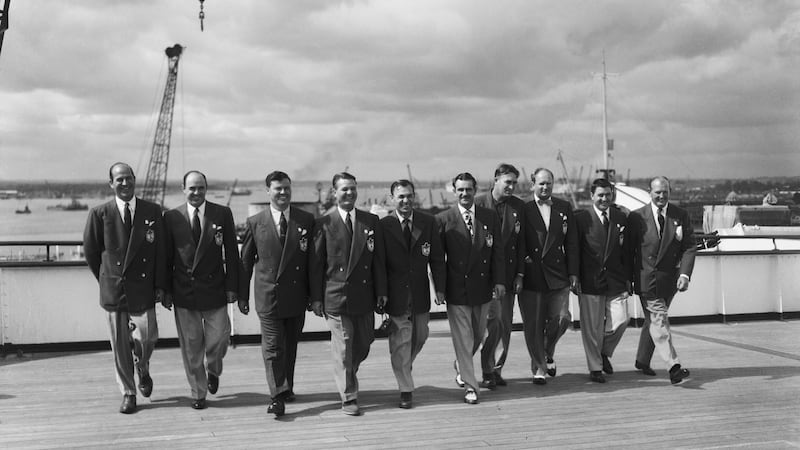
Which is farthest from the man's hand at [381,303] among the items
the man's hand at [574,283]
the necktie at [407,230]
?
the man's hand at [574,283]

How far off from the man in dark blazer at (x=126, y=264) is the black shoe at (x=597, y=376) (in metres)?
3.94

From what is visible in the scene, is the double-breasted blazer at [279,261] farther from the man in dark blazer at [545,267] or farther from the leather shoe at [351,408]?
the man in dark blazer at [545,267]

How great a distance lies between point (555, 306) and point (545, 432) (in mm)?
1958

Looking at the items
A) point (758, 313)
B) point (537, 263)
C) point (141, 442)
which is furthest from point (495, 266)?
point (758, 313)

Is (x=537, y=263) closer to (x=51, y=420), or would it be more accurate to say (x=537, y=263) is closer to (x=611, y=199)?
(x=611, y=199)

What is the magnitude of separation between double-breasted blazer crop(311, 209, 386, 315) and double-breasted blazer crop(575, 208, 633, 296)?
2212mm

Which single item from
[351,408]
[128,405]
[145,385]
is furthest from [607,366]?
[128,405]

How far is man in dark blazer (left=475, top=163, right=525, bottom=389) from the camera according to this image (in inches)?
267

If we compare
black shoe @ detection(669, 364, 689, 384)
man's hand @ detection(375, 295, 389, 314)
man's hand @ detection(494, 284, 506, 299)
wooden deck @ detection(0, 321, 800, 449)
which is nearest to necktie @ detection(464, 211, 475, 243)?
man's hand @ detection(494, 284, 506, 299)

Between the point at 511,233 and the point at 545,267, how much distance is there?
1.53ft

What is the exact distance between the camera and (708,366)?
759 cm

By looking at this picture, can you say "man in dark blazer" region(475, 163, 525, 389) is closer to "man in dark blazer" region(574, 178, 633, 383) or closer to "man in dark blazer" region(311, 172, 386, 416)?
"man in dark blazer" region(574, 178, 633, 383)

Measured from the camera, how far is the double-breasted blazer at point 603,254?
7117mm

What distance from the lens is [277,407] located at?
18.7 feet
